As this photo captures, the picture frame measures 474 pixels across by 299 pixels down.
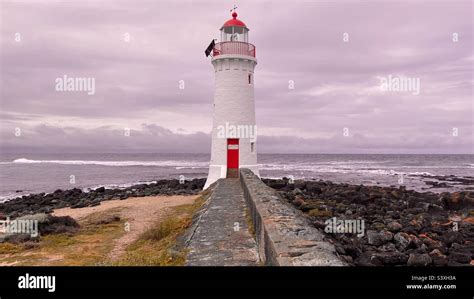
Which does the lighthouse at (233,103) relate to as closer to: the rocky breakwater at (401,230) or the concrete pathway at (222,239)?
the rocky breakwater at (401,230)

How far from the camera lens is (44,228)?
972cm

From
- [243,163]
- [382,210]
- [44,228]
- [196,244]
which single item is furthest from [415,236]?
[44,228]

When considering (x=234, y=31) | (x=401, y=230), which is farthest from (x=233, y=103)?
(x=401, y=230)

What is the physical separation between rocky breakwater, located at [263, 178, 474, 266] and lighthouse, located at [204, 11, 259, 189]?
3.24m

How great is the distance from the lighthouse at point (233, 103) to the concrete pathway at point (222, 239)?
6735mm

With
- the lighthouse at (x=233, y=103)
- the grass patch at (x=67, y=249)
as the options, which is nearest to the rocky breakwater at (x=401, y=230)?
the lighthouse at (x=233, y=103)

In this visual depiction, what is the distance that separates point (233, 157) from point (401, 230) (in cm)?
819

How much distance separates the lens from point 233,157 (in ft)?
54.3

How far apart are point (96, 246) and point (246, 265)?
196 inches

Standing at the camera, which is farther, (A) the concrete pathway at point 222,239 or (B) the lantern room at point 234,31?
(B) the lantern room at point 234,31

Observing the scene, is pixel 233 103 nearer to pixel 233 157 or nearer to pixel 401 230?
pixel 233 157

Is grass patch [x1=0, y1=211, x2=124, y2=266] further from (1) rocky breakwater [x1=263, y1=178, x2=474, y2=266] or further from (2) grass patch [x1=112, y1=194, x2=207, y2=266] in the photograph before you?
(1) rocky breakwater [x1=263, y1=178, x2=474, y2=266]

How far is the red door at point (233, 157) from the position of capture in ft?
54.2
